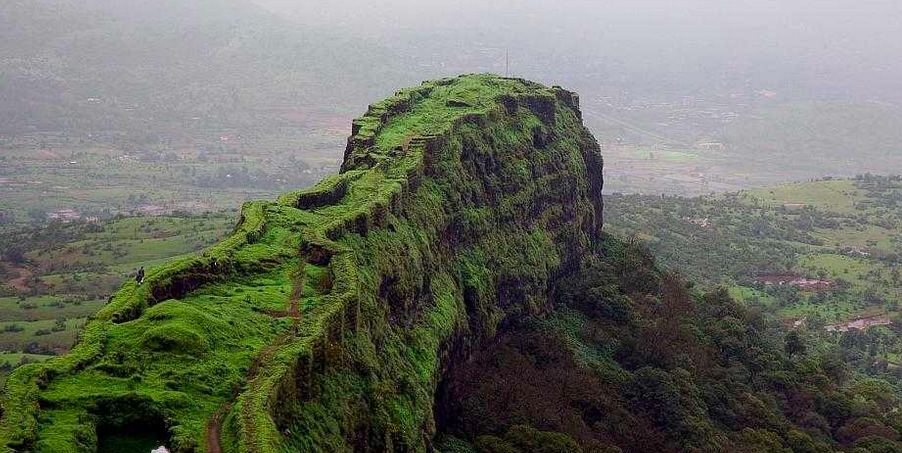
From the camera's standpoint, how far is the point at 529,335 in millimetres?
47062

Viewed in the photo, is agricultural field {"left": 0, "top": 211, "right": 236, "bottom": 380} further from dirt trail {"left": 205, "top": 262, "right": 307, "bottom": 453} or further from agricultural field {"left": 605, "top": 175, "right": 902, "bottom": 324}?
agricultural field {"left": 605, "top": 175, "right": 902, "bottom": 324}

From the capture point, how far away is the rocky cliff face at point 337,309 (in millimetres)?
20234

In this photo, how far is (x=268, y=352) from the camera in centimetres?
2334

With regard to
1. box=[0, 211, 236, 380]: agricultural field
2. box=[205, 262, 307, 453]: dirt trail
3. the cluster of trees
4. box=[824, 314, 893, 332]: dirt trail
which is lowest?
box=[824, 314, 893, 332]: dirt trail

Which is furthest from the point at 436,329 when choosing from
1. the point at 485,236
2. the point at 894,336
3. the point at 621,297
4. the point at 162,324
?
the point at 894,336

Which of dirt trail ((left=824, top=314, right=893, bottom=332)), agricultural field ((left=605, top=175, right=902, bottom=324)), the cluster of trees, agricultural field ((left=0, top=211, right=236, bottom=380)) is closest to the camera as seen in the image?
the cluster of trees

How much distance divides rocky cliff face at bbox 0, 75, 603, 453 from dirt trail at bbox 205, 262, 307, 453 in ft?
0.18

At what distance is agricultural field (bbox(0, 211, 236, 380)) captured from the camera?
2963 inches

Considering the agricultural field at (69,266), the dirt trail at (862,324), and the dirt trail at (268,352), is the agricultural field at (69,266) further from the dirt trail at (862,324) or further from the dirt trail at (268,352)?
the dirt trail at (862,324)

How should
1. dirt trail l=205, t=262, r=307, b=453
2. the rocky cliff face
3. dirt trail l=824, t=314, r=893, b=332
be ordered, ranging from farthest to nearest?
dirt trail l=824, t=314, r=893, b=332 → the rocky cliff face → dirt trail l=205, t=262, r=307, b=453

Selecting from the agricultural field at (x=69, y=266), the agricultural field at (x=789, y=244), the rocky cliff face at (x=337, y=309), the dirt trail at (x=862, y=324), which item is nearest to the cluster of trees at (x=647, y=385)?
the rocky cliff face at (x=337, y=309)

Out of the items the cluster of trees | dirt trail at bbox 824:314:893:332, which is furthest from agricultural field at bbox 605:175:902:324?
the cluster of trees

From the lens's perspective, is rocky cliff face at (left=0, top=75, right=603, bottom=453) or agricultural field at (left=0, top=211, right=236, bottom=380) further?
agricultural field at (left=0, top=211, right=236, bottom=380)

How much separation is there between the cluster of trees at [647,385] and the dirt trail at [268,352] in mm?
9434
